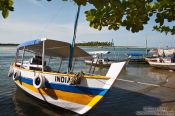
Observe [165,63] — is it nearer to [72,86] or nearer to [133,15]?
[72,86]

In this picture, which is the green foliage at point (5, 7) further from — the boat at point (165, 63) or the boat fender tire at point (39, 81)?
the boat at point (165, 63)

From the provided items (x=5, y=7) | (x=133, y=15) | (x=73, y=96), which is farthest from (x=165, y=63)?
(x=5, y=7)

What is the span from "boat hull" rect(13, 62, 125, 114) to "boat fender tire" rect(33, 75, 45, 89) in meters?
0.16

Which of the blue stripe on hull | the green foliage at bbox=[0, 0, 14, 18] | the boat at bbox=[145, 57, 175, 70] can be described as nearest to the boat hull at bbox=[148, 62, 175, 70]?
the boat at bbox=[145, 57, 175, 70]

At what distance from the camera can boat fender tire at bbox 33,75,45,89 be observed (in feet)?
39.9

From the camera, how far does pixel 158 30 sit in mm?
5863

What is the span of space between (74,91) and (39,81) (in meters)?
2.44

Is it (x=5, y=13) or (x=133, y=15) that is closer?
(x=5, y=13)

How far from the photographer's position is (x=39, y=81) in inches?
491

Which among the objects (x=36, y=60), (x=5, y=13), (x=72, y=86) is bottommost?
(x=72, y=86)

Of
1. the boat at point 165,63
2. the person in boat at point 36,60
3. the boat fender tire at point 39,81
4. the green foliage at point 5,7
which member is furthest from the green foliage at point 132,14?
the boat at point 165,63

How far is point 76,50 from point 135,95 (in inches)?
222

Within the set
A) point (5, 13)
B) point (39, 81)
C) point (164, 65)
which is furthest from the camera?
point (164, 65)

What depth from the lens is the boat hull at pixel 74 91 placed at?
33.9 feet
